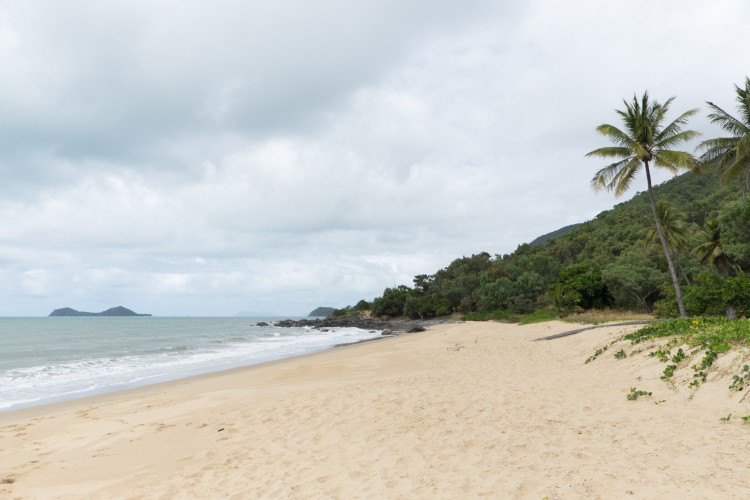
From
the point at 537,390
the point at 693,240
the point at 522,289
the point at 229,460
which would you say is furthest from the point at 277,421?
the point at 522,289

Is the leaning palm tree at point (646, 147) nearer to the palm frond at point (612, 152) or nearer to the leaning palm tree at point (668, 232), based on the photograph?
the palm frond at point (612, 152)

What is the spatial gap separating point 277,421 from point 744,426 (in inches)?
314

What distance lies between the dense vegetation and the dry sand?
14.4 m

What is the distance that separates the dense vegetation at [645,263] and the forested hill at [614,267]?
3.8 inches

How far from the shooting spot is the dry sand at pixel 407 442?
197 inches

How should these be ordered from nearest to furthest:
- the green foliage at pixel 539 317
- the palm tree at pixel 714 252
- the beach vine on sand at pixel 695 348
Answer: the beach vine on sand at pixel 695 348
the palm tree at pixel 714 252
the green foliage at pixel 539 317

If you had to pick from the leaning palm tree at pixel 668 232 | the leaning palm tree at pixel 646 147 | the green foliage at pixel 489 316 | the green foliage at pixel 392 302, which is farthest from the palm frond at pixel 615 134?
the green foliage at pixel 392 302

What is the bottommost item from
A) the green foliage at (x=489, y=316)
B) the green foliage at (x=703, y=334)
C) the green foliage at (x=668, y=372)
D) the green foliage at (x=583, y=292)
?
the green foliage at (x=489, y=316)

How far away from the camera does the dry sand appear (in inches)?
197

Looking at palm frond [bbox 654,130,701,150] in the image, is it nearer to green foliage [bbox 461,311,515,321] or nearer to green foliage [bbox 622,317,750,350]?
green foliage [bbox 622,317,750,350]

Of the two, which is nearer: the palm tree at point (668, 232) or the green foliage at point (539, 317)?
the palm tree at point (668, 232)

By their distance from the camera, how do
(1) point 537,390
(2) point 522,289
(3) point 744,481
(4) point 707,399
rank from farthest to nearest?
(2) point 522,289
(1) point 537,390
(4) point 707,399
(3) point 744,481

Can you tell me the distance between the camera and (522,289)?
5331 centimetres

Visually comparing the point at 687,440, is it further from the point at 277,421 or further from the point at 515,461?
the point at 277,421
